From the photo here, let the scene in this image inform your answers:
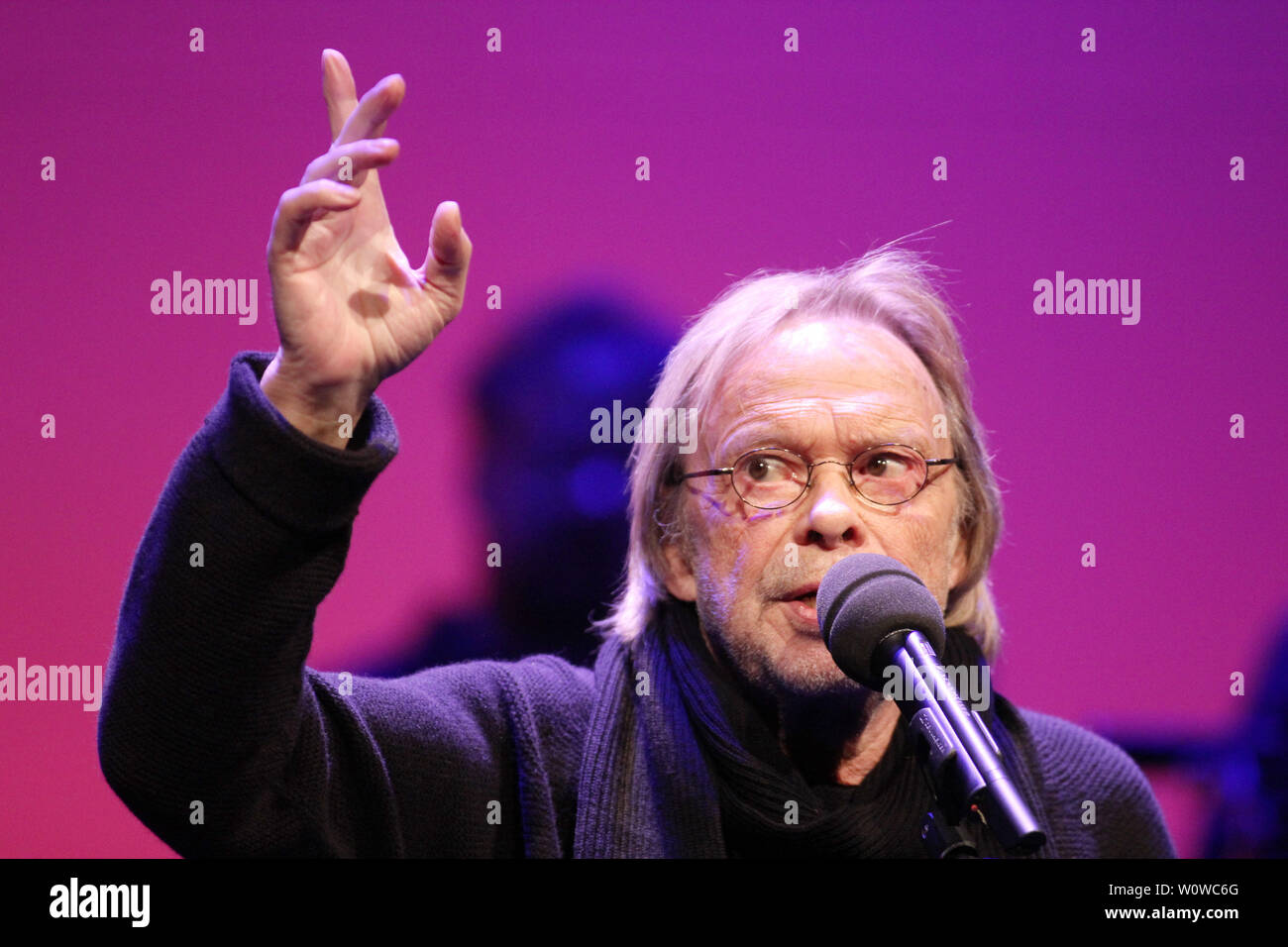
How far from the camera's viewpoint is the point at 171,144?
6.57ft

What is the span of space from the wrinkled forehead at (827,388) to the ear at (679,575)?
0.20 meters

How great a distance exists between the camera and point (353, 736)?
1.39 meters

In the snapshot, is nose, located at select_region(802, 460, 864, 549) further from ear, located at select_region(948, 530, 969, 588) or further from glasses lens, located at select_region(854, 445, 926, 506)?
ear, located at select_region(948, 530, 969, 588)

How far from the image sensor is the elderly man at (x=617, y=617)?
3.91 ft

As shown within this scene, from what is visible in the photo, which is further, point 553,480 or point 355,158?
point 553,480

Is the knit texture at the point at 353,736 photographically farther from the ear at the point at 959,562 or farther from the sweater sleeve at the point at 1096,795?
the ear at the point at 959,562

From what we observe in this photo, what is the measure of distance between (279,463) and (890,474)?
2.91 ft

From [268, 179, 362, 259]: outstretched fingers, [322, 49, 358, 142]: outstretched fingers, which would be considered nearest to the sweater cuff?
[268, 179, 362, 259]: outstretched fingers

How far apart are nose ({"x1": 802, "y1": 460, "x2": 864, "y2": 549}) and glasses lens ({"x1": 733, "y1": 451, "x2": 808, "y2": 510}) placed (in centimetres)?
2

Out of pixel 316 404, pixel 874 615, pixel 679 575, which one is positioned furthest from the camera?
pixel 679 575

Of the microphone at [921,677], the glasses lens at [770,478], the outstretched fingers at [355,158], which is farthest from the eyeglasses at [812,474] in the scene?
the outstretched fingers at [355,158]

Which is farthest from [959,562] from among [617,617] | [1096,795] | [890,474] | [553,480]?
[553,480]

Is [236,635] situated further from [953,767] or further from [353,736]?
[953,767]
